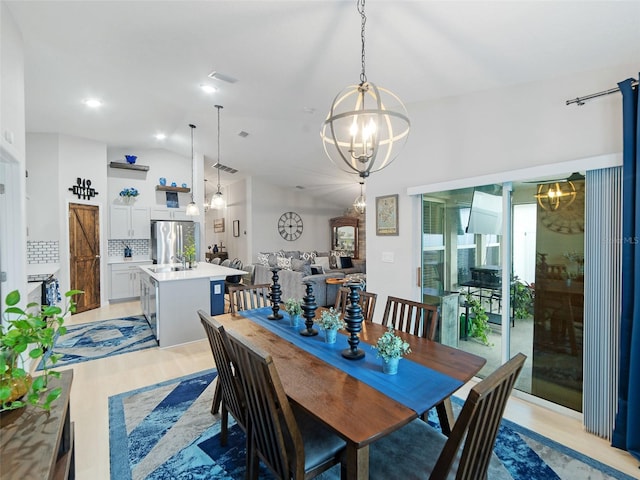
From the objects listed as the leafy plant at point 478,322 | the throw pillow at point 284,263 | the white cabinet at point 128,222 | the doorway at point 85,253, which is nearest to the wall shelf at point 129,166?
the white cabinet at point 128,222

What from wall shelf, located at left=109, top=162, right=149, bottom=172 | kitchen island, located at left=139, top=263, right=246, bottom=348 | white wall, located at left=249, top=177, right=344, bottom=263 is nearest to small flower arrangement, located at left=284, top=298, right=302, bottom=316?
kitchen island, located at left=139, top=263, right=246, bottom=348

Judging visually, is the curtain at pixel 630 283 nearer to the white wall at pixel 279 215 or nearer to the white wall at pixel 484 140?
the white wall at pixel 484 140

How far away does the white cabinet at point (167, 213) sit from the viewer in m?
6.96

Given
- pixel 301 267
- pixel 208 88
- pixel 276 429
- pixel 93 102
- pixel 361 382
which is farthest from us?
pixel 301 267

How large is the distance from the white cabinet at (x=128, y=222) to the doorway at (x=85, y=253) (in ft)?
1.15

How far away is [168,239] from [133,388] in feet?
13.7

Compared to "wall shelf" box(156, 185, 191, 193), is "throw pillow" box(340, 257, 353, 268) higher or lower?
lower

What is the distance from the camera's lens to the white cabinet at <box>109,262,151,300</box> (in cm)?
636

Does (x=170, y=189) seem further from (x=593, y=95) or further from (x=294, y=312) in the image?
(x=593, y=95)

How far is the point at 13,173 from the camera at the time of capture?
2738 mm

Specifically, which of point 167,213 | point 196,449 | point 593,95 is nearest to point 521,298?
point 593,95

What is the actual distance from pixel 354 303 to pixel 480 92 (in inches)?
93.7

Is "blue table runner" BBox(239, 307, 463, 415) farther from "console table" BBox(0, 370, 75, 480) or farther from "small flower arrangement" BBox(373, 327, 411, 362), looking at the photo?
"console table" BBox(0, 370, 75, 480)

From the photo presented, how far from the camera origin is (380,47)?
247 centimetres
